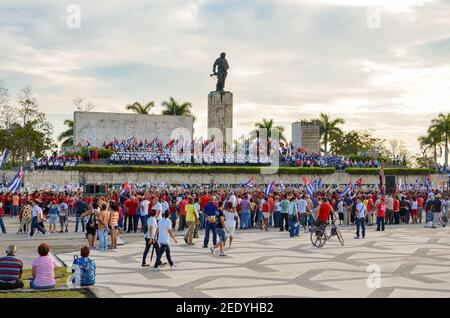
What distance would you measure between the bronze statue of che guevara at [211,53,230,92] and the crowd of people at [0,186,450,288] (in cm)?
2037

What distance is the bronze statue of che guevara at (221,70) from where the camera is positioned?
151ft

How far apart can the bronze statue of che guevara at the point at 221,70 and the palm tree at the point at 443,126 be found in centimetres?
3098

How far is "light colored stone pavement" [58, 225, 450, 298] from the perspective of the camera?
10820mm

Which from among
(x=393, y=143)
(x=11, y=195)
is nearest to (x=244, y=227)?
(x=11, y=195)

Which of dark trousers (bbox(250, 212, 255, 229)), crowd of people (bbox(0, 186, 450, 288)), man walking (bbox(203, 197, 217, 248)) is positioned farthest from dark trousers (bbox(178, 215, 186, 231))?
man walking (bbox(203, 197, 217, 248))

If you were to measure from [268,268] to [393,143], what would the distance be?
79990 mm

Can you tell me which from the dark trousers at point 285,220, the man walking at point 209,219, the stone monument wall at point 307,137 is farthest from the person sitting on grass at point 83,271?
the stone monument wall at point 307,137

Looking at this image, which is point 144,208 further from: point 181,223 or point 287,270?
point 287,270

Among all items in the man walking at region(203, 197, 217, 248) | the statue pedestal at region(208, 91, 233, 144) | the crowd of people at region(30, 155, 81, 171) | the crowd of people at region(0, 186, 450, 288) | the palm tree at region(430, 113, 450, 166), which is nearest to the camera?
the crowd of people at region(0, 186, 450, 288)

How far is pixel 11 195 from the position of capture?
2900 centimetres

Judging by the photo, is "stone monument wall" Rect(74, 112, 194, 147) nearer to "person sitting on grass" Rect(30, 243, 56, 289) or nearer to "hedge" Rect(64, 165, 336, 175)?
"hedge" Rect(64, 165, 336, 175)

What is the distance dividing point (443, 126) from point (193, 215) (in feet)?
178

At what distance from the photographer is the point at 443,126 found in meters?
65.3
